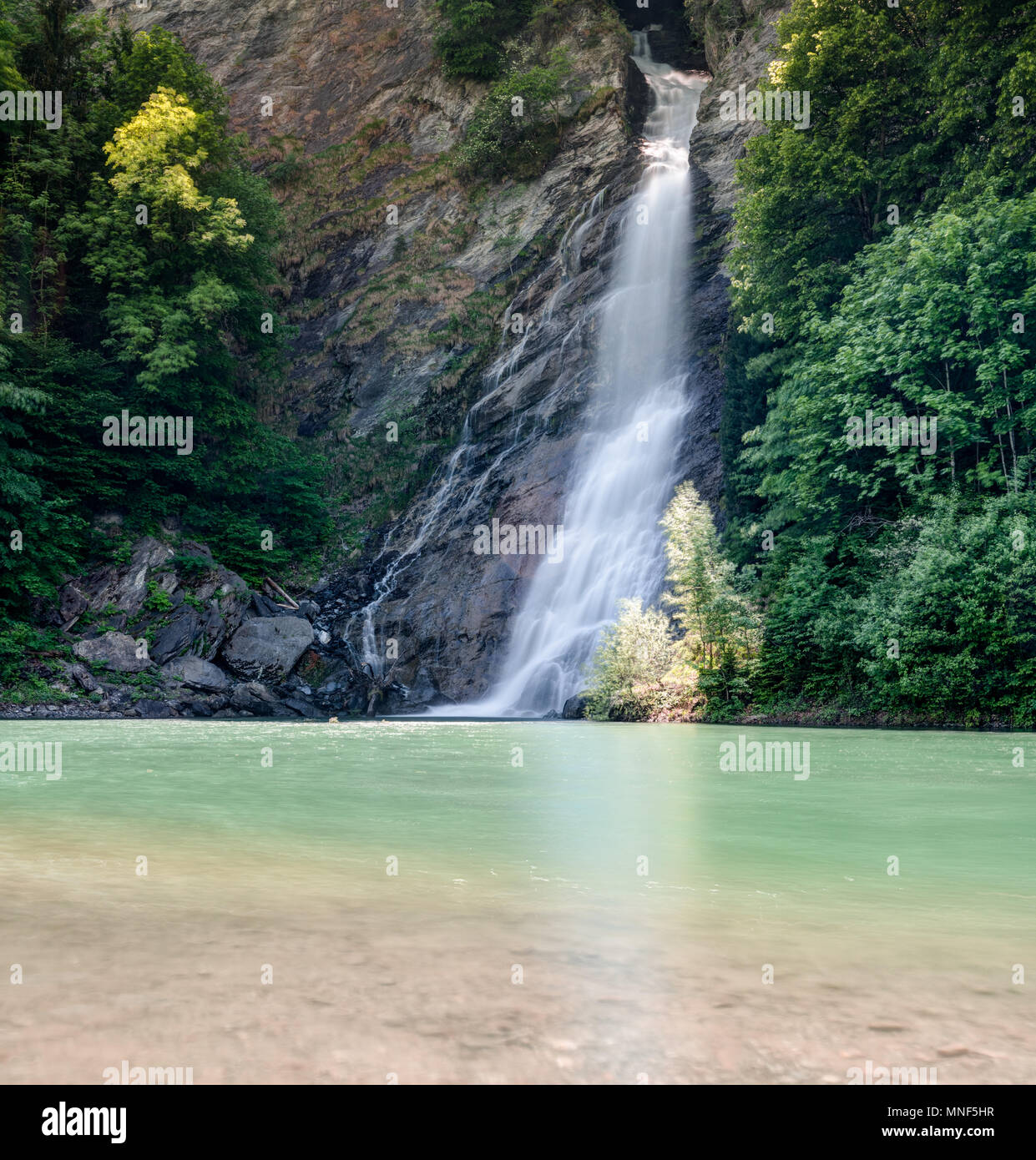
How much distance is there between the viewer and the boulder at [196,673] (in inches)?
1073

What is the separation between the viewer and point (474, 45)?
4759 cm

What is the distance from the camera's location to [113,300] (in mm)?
31062

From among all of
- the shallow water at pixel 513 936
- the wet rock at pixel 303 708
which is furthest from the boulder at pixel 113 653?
the shallow water at pixel 513 936

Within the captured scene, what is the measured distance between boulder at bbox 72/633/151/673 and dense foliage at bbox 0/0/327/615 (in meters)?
2.13

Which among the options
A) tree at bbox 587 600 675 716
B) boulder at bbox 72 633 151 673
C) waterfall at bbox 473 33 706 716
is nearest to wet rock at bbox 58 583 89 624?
boulder at bbox 72 633 151 673

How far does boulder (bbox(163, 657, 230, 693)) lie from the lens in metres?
27.2

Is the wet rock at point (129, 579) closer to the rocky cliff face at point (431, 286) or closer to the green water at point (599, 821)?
the rocky cliff face at point (431, 286)

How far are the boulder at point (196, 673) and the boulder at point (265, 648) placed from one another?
110 cm

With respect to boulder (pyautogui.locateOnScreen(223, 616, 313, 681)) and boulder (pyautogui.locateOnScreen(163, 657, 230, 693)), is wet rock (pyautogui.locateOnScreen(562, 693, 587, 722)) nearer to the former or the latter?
boulder (pyautogui.locateOnScreen(223, 616, 313, 681))

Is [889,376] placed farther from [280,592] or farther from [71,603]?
[71,603]

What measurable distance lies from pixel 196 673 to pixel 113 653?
243cm

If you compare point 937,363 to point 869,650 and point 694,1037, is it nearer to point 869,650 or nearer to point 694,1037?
point 869,650

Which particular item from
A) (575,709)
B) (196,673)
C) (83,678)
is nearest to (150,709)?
(196,673)

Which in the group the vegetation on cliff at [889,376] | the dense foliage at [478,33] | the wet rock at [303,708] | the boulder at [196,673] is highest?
the dense foliage at [478,33]
